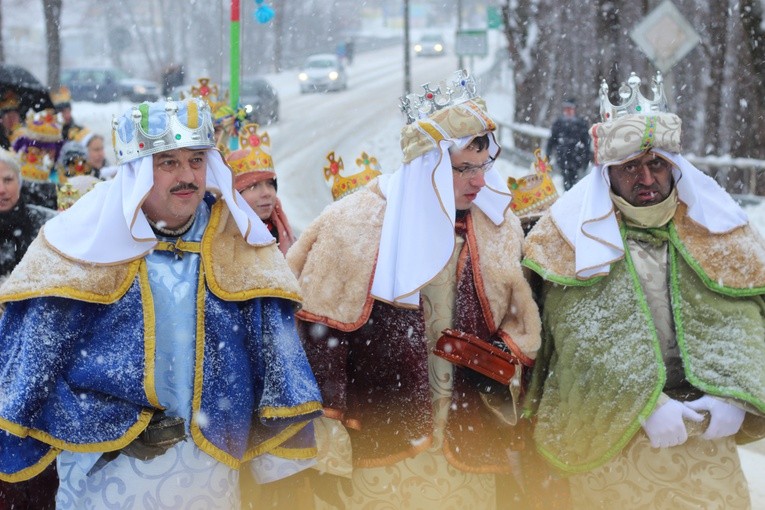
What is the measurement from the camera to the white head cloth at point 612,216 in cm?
412

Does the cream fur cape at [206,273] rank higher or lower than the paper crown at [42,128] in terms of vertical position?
higher

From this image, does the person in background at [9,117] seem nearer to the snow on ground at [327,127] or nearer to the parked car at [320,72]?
the snow on ground at [327,127]

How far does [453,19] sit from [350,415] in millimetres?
75706

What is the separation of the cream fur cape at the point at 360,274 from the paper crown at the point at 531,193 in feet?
4.29

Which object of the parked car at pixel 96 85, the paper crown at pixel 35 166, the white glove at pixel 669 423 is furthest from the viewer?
the parked car at pixel 96 85

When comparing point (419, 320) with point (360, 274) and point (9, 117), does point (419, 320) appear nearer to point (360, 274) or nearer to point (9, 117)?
point (360, 274)

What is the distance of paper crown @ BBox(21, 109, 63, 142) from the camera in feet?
33.5

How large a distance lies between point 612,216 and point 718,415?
0.85 m

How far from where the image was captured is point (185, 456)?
3.56 m

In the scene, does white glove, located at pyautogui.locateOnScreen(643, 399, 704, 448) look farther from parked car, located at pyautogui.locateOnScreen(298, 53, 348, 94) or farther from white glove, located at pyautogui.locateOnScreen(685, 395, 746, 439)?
parked car, located at pyautogui.locateOnScreen(298, 53, 348, 94)

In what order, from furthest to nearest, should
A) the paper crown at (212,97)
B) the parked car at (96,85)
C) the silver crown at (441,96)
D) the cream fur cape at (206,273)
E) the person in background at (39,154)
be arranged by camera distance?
the parked car at (96,85) → the person in background at (39,154) → the paper crown at (212,97) → the silver crown at (441,96) → the cream fur cape at (206,273)

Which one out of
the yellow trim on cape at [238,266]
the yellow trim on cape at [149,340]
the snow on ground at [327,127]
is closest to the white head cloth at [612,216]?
the yellow trim on cape at [238,266]

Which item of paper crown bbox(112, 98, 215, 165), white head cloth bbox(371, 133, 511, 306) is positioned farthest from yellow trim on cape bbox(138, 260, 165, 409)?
white head cloth bbox(371, 133, 511, 306)

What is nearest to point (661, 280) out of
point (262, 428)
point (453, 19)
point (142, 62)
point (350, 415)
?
point (350, 415)
